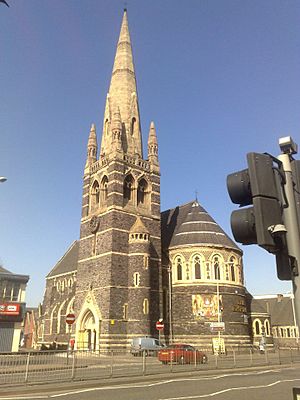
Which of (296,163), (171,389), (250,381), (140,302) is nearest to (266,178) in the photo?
(296,163)

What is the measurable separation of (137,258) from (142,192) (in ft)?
31.1

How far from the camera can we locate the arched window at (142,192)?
4491 centimetres

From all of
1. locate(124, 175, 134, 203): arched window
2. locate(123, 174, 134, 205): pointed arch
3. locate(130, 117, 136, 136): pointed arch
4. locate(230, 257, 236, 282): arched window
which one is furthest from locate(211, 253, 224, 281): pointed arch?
locate(130, 117, 136, 136): pointed arch

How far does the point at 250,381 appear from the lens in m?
16.3

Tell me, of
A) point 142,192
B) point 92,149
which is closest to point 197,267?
point 142,192

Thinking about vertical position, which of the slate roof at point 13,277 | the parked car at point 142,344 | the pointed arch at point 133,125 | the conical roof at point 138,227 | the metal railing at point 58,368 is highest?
the pointed arch at point 133,125

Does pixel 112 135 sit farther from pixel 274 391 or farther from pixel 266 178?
pixel 266 178

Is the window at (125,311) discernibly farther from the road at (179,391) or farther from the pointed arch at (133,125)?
the road at (179,391)

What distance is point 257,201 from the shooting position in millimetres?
3230

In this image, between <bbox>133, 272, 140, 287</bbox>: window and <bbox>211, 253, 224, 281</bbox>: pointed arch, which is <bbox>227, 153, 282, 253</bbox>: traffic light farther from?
<bbox>211, 253, 224, 281</bbox>: pointed arch

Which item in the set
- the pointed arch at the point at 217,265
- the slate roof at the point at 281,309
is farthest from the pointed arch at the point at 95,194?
the slate roof at the point at 281,309

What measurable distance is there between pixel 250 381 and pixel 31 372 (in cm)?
959

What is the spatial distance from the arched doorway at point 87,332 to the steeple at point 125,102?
1889cm

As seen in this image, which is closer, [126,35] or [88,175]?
[88,175]
